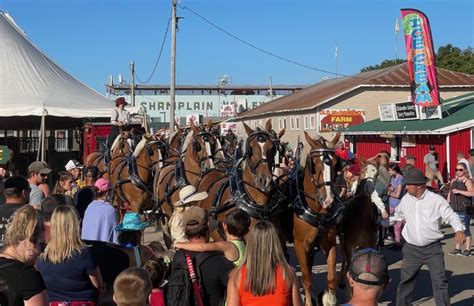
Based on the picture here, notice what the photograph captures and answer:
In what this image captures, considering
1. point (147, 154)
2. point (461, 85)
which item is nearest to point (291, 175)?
point (147, 154)

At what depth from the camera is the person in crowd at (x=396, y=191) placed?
14023 mm

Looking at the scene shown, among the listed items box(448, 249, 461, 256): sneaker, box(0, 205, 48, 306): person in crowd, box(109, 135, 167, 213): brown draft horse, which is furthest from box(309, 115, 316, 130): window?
box(0, 205, 48, 306): person in crowd

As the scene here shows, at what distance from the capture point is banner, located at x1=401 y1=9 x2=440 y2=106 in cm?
2538

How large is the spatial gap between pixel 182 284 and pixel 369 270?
1524 millimetres

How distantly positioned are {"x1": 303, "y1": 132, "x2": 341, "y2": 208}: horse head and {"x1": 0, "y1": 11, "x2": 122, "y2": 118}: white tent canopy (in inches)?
451

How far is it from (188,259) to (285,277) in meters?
0.78

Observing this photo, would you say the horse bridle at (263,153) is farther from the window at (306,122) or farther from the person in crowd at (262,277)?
the window at (306,122)

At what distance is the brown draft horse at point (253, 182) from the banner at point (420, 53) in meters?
18.6

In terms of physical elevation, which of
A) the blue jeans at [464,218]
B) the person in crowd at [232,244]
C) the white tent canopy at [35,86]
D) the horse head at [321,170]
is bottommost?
the blue jeans at [464,218]

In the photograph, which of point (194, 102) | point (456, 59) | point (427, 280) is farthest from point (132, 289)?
point (194, 102)

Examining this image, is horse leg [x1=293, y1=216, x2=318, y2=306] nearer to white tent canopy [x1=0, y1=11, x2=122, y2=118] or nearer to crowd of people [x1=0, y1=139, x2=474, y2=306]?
crowd of people [x1=0, y1=139, x2=474, y2=306]

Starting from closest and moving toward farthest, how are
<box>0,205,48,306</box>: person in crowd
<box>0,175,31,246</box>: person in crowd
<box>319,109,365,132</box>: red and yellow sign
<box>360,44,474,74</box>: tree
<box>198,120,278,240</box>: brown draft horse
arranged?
1. <box>0,205,48,306</box>: person in crowd
2. <box>0,175,31,246</box>: person in crowd
3. <box>198,120,278,240</box>: brown draft horse
4. <box>319,109,365,132</box>: red and yellow sign
5. <box>360,44,474,74</box>: tree

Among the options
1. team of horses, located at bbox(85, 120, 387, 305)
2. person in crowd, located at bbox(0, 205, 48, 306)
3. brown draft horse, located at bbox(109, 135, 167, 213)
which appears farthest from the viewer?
brown draft horse, located at bbox(109, 135, 167, 213)

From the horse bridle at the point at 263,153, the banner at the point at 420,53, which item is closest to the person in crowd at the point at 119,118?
the horse bridle at the point at 263,153
